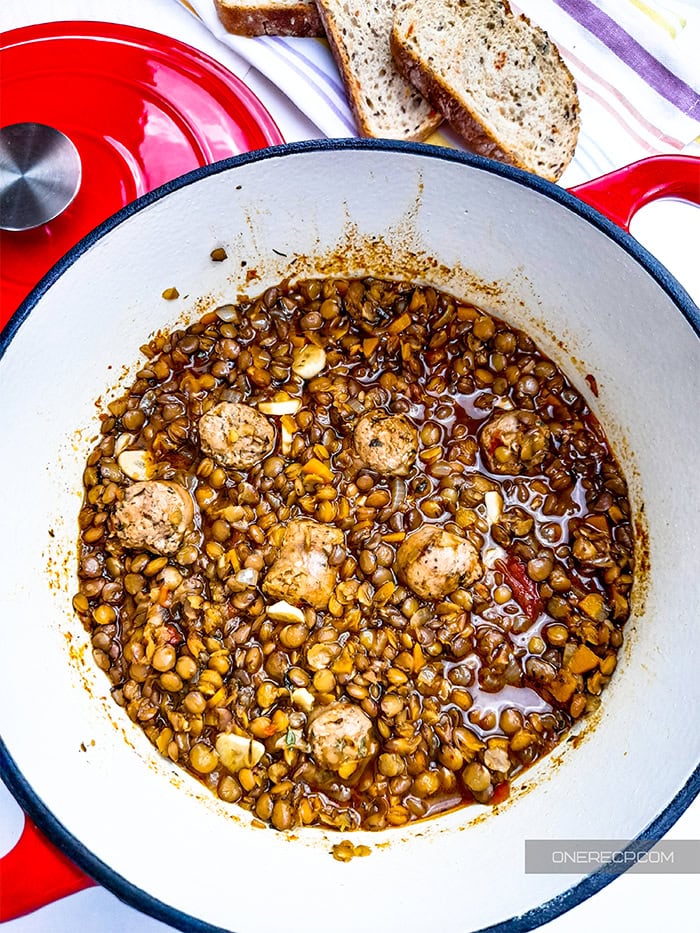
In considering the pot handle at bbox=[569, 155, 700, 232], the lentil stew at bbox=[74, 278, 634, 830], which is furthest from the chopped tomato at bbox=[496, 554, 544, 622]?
the pot handle at bbox=[569, 155, 700, 232]

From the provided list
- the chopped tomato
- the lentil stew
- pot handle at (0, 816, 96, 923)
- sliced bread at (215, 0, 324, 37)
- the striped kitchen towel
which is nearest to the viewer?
pot handle at (0, 816, 96, 923)

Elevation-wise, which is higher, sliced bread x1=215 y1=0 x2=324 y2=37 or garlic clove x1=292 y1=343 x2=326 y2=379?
sliced bread x1=215 y1=0 x2=324 y2=37

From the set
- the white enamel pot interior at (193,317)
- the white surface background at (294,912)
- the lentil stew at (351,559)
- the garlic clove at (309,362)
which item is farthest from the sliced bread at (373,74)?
the garlic clove at (309,362)

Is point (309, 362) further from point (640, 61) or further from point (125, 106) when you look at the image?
point (640, 61)

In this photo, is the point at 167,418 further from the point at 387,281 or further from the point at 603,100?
the point at 603,100

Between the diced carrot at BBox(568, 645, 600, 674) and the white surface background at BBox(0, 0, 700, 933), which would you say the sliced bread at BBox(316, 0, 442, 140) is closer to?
the white surface background at BBox(0, 0, 700, 933)

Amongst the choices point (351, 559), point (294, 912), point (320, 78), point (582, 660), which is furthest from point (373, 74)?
point (294, 912)

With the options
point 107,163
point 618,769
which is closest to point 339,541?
point 618,769
